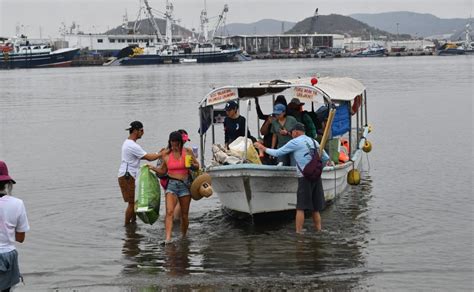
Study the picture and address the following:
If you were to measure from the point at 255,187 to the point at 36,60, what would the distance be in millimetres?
130723

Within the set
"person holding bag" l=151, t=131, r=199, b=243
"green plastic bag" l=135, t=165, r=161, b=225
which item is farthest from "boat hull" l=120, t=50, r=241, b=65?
"person holding bag" l=151, t=131, r=199, b=243

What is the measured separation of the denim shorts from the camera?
11633mm

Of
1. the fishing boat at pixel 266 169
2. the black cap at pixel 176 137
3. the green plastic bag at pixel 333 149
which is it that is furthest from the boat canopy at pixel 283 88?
the black cap at pixel 176 137

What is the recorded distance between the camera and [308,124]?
1432 centimetres

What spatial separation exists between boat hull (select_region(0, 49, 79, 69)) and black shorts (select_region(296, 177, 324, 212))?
130 metres

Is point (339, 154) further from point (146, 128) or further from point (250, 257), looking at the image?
point (146, 128)

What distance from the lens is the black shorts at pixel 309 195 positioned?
1227 cm

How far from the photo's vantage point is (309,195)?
40.4 feet

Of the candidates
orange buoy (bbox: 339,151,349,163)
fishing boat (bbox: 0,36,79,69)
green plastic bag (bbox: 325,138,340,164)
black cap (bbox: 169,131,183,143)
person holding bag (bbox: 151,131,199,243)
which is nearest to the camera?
black cap (bbox: 169,131,183,143)

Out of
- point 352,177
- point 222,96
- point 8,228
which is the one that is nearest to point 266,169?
point 222,96

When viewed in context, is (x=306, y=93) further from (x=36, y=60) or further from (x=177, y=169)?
(x=36, y=60)

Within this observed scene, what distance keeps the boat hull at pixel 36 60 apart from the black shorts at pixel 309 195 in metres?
130

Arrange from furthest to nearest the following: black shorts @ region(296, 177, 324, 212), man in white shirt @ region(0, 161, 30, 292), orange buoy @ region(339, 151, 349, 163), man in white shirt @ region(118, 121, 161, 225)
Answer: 1. orange buoy @ region(339, 151, 349, 163)
2. man in white shirt @ region(118, 121, 161, 225)
3. black shorts @ region(296, 177, 324, 212)
4. man in white shirt @ region(0, 161, 30, 292)

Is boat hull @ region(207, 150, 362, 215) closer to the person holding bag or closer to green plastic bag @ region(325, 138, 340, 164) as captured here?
the person holding bag
